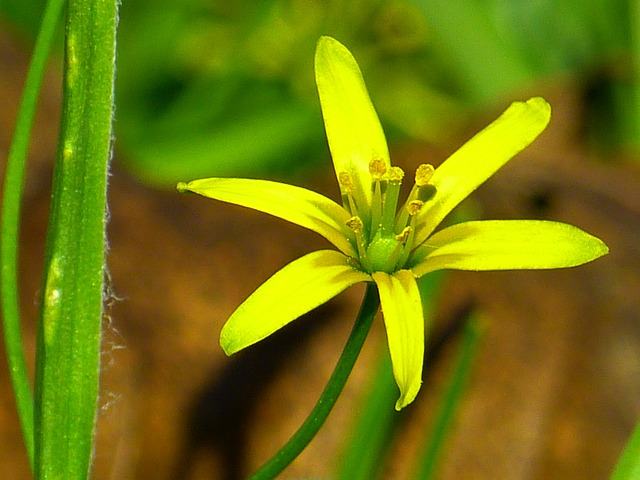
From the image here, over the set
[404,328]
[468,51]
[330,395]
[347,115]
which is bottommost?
[330,395]

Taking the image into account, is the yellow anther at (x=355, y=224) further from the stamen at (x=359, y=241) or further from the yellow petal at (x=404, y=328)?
the yellow petal at (x=404, y=328)

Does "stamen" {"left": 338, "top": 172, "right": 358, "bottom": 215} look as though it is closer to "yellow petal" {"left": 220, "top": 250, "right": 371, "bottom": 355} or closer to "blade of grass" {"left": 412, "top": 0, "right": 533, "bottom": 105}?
"yellow petal" {"left": 220, "top": 250, "right": 371, "bottom": 355}

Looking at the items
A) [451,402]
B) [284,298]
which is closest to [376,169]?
[284,298]

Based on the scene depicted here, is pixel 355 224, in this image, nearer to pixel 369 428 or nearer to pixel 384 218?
pixel 384 218

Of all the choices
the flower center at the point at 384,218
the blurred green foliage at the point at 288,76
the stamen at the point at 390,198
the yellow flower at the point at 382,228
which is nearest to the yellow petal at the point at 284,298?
the yellow flower at the point at 382,228

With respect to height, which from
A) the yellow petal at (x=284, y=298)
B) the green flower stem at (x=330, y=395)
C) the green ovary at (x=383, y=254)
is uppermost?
the green ovary at (x=383, y=254)

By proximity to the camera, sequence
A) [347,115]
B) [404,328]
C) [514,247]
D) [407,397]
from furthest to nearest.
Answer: [347,115] < [514,247] < [404,328] < [407,397]

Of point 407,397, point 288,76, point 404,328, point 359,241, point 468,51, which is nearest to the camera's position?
point 407,397

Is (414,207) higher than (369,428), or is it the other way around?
(414,207)
